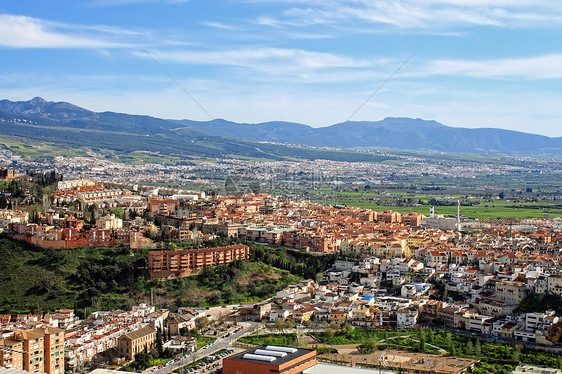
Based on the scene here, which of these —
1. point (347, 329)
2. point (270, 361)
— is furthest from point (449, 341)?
point (270, 361)

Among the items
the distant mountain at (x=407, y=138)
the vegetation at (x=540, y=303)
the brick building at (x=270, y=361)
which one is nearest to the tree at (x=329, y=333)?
the brick building at (x=270, y=361)

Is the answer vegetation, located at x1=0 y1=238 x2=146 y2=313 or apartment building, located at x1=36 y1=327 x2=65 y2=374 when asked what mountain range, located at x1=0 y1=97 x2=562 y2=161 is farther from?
apartment building, located at x1=36 y1=327 x2=65 y2=374

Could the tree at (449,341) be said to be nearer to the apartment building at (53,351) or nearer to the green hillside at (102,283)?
the green hillside at (102,283)

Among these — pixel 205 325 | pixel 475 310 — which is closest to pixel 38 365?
pixel 205 325

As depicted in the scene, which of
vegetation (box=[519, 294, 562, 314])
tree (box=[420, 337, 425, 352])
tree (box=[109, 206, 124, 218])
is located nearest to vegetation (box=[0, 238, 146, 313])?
tree (box=[109, 206, 124, 218])

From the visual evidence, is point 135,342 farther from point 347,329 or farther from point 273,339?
point 347,329

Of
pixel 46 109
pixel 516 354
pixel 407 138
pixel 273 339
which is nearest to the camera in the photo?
pixel 516 354

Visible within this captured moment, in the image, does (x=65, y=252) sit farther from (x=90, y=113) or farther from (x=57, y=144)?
(x=90, y=113)
